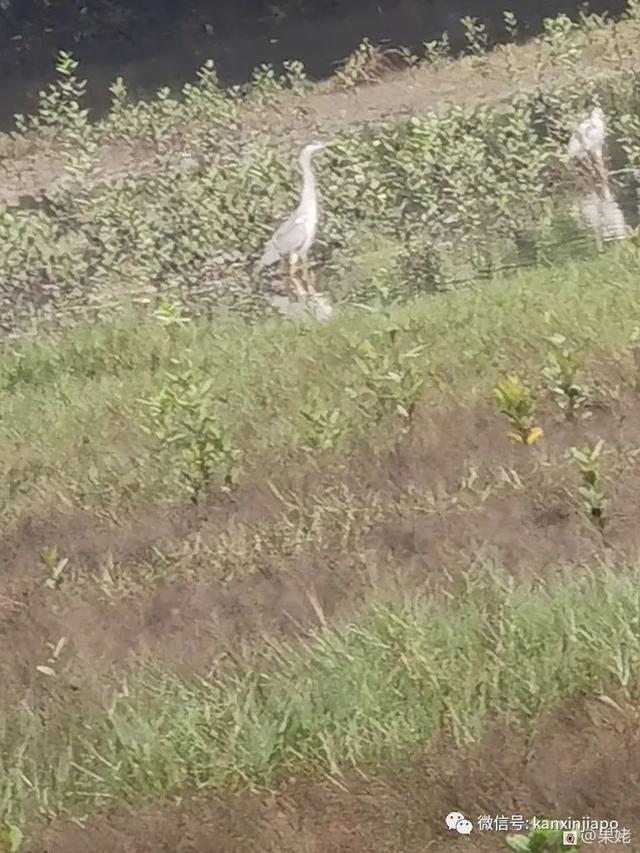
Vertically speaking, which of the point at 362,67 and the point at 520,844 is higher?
the point at 362,67

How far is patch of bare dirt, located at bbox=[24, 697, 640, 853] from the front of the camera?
2.86m

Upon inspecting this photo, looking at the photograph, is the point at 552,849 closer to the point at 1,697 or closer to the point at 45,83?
the point at 1,697

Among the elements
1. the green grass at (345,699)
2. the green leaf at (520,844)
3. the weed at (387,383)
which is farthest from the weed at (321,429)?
the green leaf at (520,844)

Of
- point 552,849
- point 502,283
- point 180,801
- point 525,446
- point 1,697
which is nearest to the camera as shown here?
point 552,849

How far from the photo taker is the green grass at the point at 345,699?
311 centimetres

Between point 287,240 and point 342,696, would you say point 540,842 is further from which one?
point 287,240

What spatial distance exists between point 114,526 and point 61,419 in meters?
1.39

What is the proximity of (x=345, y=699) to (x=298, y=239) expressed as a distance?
590 cm

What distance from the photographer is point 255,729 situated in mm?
3162

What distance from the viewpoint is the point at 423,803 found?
2939 millimetres

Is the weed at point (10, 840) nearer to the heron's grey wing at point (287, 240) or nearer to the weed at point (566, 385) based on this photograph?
the weed at point (566, 385)

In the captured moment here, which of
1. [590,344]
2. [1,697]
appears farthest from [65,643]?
[590,344]

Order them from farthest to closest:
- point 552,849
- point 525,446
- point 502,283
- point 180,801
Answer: point 502,283, point 525,446, point 180,801, point 552,849

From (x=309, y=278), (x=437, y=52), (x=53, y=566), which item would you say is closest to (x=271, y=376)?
(x=53, y=566)
